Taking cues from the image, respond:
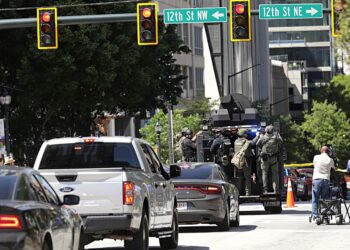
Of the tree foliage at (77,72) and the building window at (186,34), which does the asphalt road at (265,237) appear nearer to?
the tree foliage at (77,72)

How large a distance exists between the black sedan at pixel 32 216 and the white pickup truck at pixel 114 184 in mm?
2517

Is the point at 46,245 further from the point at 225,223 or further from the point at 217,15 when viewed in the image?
the point at 217,15

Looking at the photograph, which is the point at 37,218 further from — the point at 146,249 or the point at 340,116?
the point at 340,116

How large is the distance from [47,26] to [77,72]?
13376 mm

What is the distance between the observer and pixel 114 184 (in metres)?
17.0

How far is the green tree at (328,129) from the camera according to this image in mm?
121000

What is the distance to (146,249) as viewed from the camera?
58.7 feet

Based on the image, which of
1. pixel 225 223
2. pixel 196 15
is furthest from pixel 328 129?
pixel 225 223

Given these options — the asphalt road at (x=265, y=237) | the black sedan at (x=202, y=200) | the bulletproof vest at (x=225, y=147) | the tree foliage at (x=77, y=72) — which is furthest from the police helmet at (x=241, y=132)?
the tree foliage at (x=77, y=72)

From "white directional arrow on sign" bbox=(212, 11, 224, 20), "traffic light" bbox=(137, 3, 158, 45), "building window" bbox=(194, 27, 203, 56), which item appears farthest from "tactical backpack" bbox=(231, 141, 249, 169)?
"building window" bbox=(194, 27, 203, 56)

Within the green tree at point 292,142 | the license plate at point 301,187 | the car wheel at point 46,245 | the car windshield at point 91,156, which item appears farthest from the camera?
the green tree at point 292,142

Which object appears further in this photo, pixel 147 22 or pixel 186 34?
pixel 186 34

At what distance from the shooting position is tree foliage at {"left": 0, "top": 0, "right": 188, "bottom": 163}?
42375 mm

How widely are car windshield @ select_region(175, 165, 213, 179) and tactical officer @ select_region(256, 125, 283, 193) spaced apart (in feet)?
19.7
